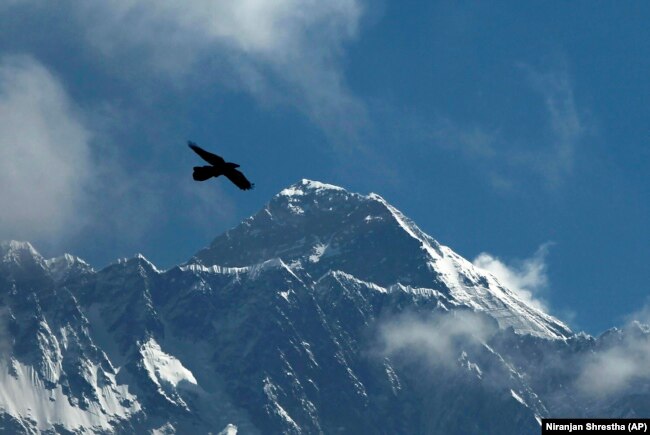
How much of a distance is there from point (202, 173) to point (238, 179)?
2.28 meters

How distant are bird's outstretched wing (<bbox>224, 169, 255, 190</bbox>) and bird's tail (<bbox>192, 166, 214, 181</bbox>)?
1.13 metres

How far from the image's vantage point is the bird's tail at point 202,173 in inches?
3528

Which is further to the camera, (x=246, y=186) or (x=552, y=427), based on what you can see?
(x=552, y=427)

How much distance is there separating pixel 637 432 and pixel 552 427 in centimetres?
472

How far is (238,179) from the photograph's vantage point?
8869cm

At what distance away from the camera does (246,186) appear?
88.7 metres

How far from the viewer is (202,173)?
89938mm

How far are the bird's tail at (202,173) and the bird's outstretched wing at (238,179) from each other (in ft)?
3.70

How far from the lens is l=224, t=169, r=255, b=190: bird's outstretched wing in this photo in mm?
88375

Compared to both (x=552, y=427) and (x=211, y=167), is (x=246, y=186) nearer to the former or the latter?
(x=211, y=167)

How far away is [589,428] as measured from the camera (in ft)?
332

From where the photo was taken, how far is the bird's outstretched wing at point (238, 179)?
8838 centimetres

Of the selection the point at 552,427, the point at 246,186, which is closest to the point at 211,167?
the point at 246,186

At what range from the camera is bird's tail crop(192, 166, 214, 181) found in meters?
89.6
